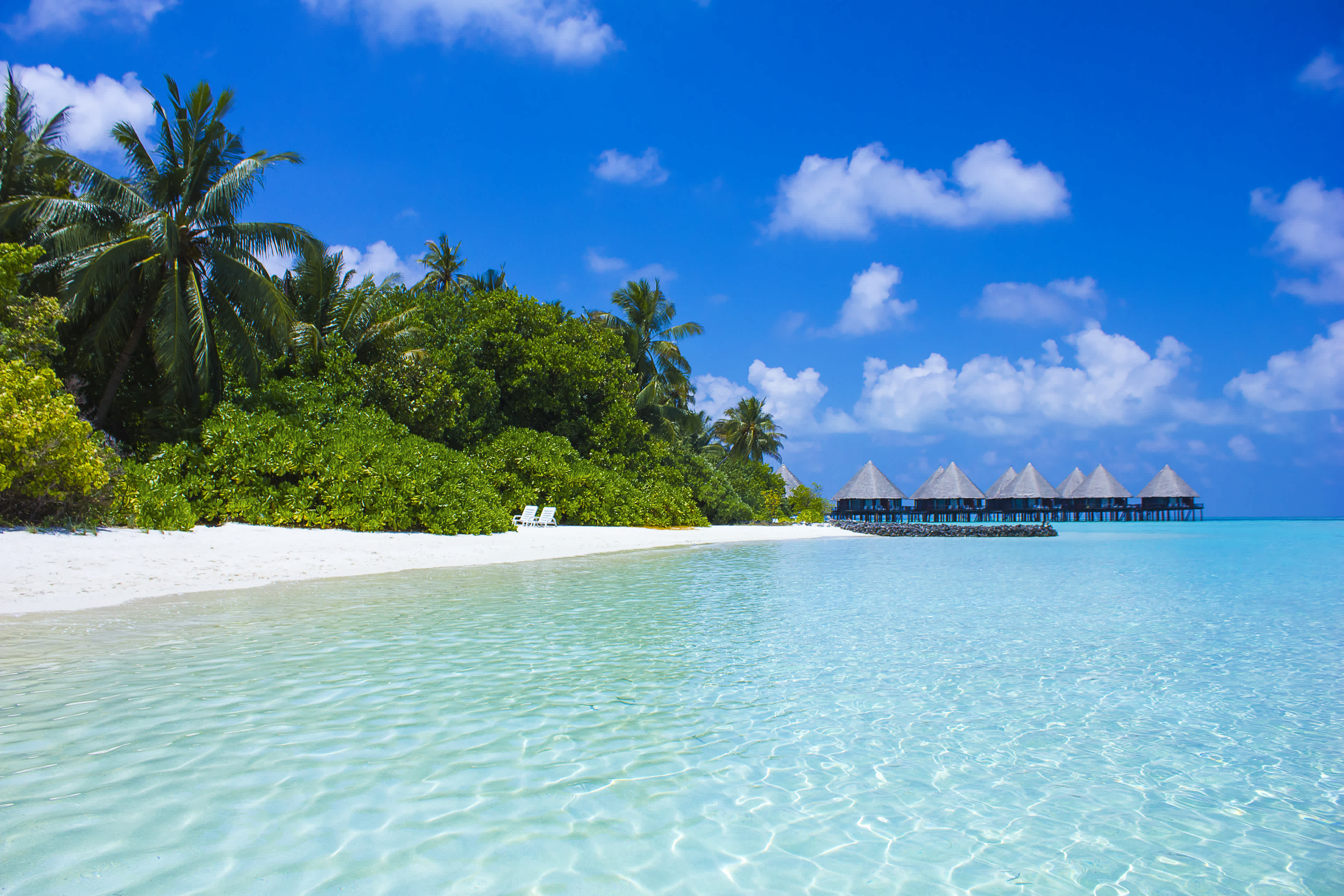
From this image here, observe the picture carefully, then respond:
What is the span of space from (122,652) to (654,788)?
4528 millimetres

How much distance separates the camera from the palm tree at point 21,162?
579 inches

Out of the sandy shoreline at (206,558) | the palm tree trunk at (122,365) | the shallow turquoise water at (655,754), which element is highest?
the palm tree trunk at (122,365)

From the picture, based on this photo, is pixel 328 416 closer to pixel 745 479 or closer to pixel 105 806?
pixel 105 806

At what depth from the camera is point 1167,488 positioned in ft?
171

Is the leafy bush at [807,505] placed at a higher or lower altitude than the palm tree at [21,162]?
lower

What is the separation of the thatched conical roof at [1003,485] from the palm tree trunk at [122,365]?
4779 centimetres

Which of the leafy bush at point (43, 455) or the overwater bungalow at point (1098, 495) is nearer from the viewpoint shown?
the leafy bush at point (43, 455)

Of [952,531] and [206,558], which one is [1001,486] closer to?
[952,531]

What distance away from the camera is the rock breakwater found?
1281 inches

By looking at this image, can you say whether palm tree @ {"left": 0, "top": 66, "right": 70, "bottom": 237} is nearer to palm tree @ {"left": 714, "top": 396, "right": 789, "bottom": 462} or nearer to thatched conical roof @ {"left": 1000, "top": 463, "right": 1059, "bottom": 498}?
palm tree @ {"left": 714, "top": 396, "right": 789, "bottom": 462}

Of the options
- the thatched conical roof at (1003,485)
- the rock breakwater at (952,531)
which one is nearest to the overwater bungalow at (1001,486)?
the thatched conical roof at (1003,485)

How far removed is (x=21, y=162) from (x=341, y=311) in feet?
21.6

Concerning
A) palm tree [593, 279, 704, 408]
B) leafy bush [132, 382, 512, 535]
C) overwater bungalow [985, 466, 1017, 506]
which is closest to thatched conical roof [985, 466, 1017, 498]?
overwater bungalow [985, 466, 1017, 506]

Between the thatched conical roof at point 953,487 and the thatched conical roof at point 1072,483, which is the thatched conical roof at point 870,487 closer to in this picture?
the thatched conical roof at point 953,487
